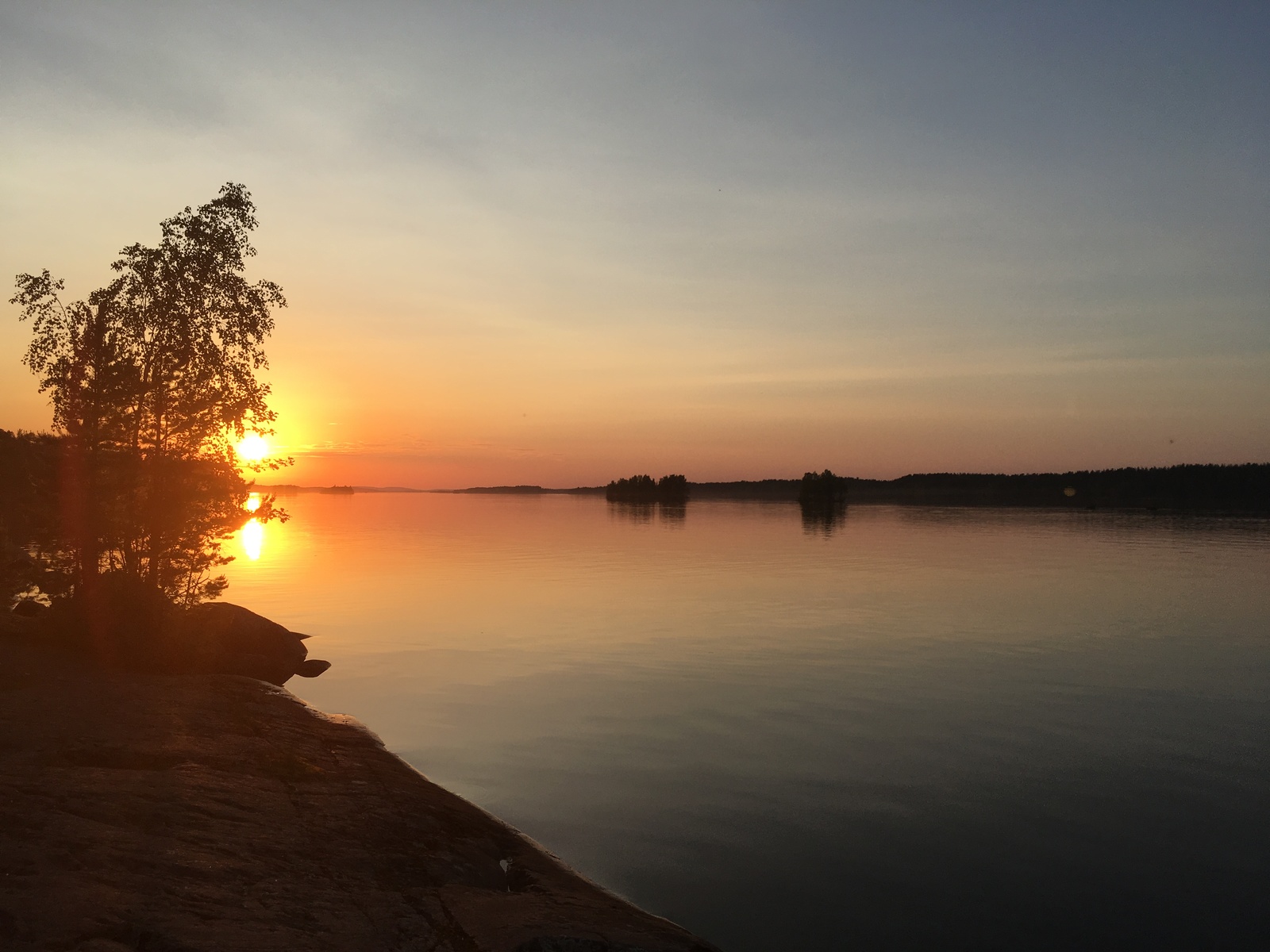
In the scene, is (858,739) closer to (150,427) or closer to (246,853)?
(246,853)

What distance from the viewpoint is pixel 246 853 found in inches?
441

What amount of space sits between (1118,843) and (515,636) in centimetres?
2479

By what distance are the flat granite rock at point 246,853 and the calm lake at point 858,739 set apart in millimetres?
1911

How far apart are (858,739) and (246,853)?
1454 centimetres

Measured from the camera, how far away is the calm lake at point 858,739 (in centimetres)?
1298

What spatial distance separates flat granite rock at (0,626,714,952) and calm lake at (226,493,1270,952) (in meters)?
1.91

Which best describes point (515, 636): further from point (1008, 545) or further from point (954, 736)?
point (1008, 545)

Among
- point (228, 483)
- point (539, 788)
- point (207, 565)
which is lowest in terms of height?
point (539, 788)

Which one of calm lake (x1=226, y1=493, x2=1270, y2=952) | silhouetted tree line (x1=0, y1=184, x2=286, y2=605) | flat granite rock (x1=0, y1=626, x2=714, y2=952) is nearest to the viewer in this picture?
flat granite rock (x1=0, y1=626, x2=714, y2=952)

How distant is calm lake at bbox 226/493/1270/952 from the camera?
13.0 meters

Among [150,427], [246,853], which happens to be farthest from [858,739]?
[150,427]

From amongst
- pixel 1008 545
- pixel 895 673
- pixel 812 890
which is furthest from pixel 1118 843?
pixel 1008 545

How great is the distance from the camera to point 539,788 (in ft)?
58.5

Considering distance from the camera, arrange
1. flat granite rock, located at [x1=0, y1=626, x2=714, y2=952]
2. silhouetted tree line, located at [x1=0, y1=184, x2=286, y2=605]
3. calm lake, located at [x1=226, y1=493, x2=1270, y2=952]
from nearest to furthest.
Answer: flat granite rock, located at [x1=0, y1=626, x2=714, y2=952]
calm lake, located at [x1=226, y1=493, x2=1270, y2=952]
silhouetted tree line, located at [x1=0, y1=184, x2=286, y2=605]
